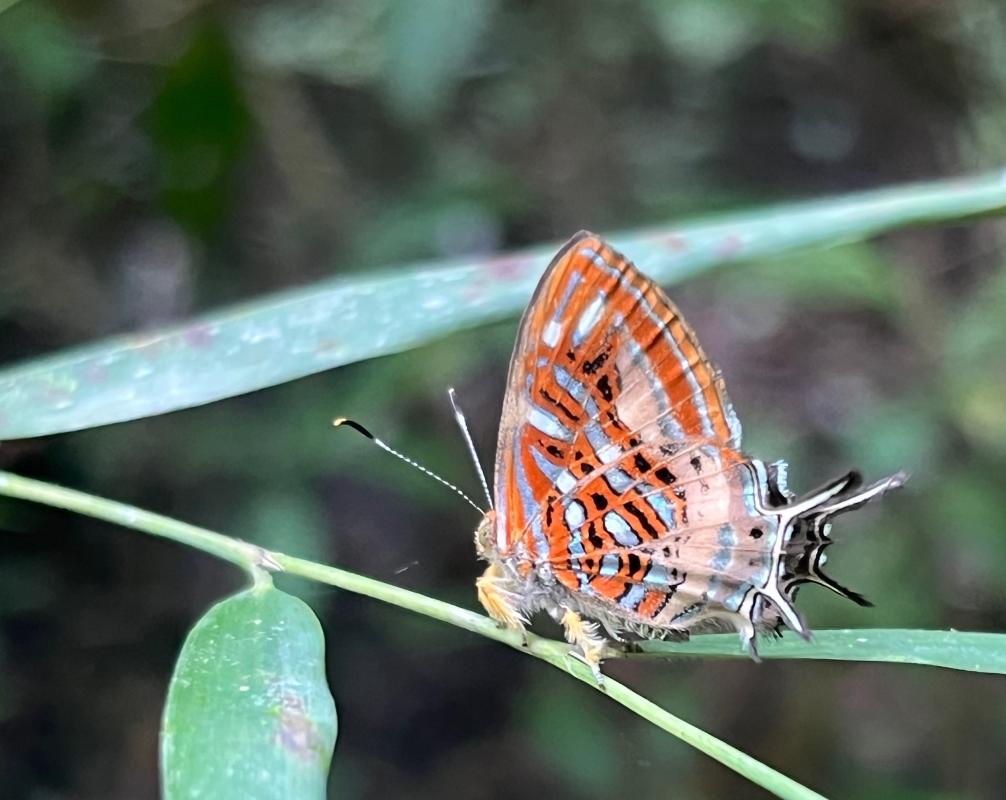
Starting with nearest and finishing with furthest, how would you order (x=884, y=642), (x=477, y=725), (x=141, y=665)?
(x=884, y=642) < (x=141, y=665) < (x=477, y=725)

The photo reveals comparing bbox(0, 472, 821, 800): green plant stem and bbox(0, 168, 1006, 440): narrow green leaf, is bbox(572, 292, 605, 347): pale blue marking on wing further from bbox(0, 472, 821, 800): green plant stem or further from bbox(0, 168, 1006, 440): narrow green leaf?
bbox(0, 472, 821, 800): green plant stem

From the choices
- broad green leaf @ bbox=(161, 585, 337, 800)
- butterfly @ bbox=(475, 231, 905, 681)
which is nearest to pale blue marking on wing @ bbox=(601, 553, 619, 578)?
butterfly @ bbox=(475, 231, 905, 681)

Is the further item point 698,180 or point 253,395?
point 698,180

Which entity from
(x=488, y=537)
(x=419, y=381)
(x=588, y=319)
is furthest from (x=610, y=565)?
(x=419, y=381)

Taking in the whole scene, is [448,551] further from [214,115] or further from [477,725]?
[214,115]

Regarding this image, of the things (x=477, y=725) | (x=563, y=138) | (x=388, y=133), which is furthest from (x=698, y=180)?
(x=477, y=725)
